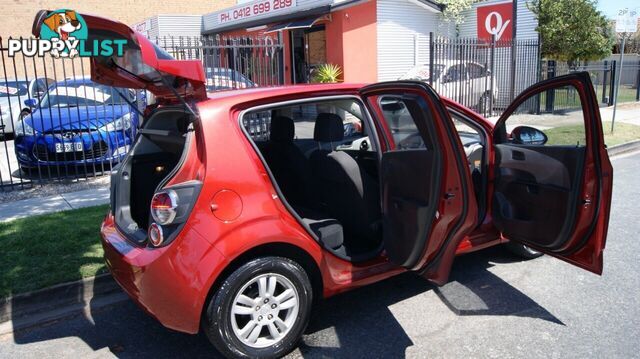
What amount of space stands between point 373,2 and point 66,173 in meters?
10.8

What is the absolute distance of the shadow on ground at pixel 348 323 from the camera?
3.25 metres

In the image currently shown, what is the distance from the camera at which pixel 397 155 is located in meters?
3.17

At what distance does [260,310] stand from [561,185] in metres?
2.13

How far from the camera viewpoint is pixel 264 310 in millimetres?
2986

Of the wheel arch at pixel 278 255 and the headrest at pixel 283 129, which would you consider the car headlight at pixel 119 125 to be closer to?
the headrest at pixel 283 129

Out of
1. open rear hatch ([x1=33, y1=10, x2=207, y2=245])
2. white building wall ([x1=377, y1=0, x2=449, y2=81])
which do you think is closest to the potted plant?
white building wall ([x1=377, y1=0, x2=449, y2=81])

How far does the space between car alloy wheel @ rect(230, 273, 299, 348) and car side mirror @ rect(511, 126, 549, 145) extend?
214 centimetres

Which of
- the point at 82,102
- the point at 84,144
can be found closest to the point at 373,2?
the point at 82,102

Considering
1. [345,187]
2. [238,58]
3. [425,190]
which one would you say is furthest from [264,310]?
[238,58]

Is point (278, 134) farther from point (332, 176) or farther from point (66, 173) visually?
point (66, 173)

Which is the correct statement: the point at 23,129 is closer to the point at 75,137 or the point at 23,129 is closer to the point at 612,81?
the point at 75,137

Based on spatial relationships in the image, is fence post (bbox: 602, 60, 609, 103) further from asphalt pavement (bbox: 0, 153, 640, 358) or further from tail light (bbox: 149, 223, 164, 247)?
tail light (bbox: 149, 223, 164, 247)

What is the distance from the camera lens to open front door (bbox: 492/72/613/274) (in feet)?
10.4

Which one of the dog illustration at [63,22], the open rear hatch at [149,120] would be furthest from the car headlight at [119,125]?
the dog illustration at [63,22]
